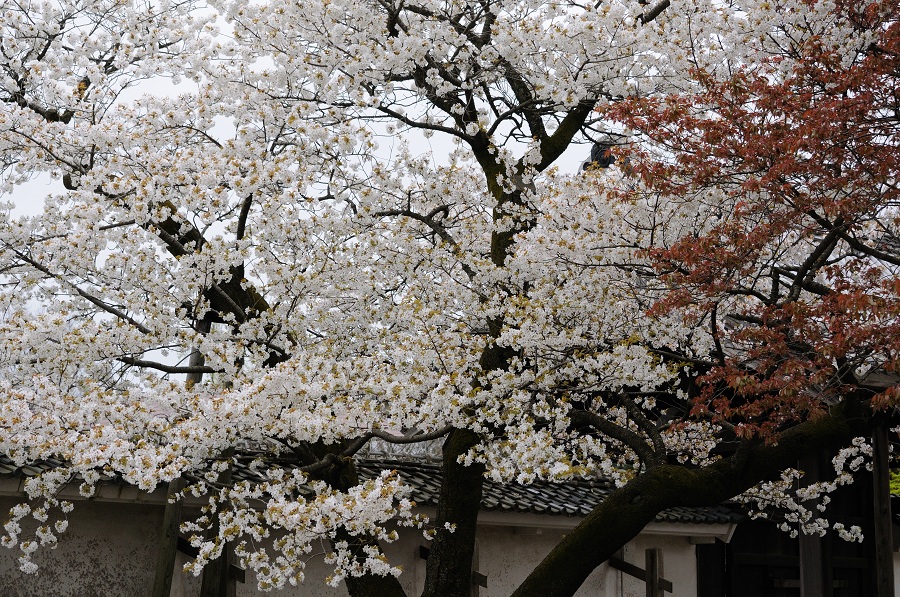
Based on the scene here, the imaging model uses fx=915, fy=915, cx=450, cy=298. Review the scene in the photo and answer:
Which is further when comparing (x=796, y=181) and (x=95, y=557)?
(x=95, y=557)

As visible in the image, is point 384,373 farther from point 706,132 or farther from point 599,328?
point 706,132

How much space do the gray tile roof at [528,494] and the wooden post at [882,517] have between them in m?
1.98

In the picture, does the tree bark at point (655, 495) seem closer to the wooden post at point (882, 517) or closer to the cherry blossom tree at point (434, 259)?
the cherry blossom tree at point (434, 259)

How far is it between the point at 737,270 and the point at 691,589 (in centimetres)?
597

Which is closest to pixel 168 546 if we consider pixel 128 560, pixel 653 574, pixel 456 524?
pixel 128 560

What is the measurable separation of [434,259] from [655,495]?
2719 millimetres

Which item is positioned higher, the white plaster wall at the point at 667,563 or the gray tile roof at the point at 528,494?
the gray tile roof at the point at 528,494

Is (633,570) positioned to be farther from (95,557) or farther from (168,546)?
(95,557)

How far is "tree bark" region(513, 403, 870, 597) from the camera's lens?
278 inches

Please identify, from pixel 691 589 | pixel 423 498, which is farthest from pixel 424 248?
pixel 691 589

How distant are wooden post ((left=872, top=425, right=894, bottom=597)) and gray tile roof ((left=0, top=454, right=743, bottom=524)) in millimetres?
1977

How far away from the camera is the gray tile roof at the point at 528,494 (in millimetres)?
8648

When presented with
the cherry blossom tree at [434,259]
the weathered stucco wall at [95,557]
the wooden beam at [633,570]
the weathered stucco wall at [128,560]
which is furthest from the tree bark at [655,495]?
the weathered stucco wall at [95,557]

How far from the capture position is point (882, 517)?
8734 mm
